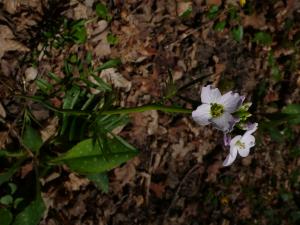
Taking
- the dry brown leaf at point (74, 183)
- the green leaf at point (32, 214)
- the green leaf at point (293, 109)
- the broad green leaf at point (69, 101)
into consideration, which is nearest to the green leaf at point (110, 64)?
the broad green leaf at point (69, 101)

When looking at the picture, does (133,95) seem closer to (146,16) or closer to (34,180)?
(146,16)

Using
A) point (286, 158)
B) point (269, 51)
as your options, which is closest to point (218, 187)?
point (286, 158)

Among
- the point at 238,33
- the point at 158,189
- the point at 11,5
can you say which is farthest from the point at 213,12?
the point at 11,5

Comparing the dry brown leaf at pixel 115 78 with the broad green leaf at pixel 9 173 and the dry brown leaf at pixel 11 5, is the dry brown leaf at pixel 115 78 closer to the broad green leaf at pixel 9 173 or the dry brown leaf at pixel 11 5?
the dry brown leaf at pixel 11 5

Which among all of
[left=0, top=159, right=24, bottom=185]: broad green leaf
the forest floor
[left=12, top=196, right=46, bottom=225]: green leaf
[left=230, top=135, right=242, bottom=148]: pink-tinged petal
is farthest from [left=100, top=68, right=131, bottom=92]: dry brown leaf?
[left=230, top=135, right=242, bottom=148]: pink-tinged petal

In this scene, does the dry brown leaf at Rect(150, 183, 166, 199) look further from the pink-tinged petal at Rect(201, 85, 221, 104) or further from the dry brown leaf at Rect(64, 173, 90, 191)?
the pink-tinged petal at Rect(201, 85, 221, 104)

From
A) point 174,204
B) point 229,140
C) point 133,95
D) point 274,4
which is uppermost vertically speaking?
point 274,4
